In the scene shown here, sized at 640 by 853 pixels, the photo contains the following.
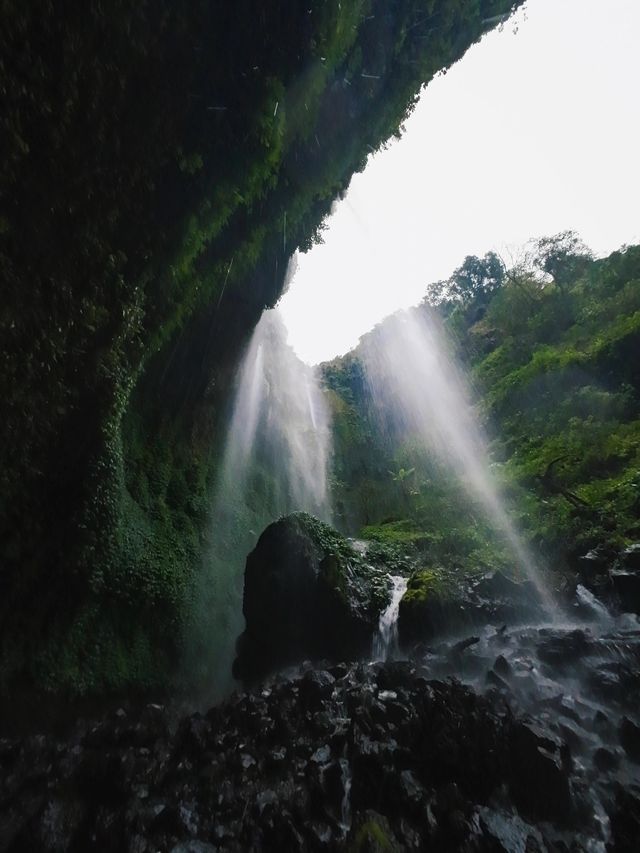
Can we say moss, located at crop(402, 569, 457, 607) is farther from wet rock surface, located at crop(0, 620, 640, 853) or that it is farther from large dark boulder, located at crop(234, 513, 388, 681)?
wet rock surface, located at crop(0, 620, 640, 853)

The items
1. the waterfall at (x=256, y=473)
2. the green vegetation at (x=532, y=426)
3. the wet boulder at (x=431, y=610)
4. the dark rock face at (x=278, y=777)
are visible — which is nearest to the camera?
the dark rock face at (x=278, y=777)

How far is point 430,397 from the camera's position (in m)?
34.5

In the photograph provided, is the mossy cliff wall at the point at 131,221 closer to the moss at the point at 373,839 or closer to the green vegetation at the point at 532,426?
the moss at the point at 373,839

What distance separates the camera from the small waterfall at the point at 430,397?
20672mm

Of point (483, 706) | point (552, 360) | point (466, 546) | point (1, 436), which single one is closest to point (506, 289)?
point (552, 360)

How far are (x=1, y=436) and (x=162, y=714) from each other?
249 inches

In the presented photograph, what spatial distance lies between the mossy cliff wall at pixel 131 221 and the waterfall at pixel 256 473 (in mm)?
1778

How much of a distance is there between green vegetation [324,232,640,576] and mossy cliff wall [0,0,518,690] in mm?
8360

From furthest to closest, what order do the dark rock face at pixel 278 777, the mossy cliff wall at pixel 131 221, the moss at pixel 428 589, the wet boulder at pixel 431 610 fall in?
the moss at pixel 428 589, the wet boulder at pixel 431 610, the mossy cliff wall at pixel 131 221, the dark rock face at pixel 278 777

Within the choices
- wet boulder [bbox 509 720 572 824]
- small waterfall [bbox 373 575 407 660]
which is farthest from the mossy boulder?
wet boulder [bbox 509 720 572 824]

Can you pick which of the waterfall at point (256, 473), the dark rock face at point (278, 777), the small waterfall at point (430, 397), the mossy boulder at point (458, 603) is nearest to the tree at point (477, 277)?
the small waterfall at point (430, 397)

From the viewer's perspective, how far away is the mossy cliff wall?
453 centimetres

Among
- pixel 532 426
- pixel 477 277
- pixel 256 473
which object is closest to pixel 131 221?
pixel 256 473

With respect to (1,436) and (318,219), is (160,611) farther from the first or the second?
(318,219)
